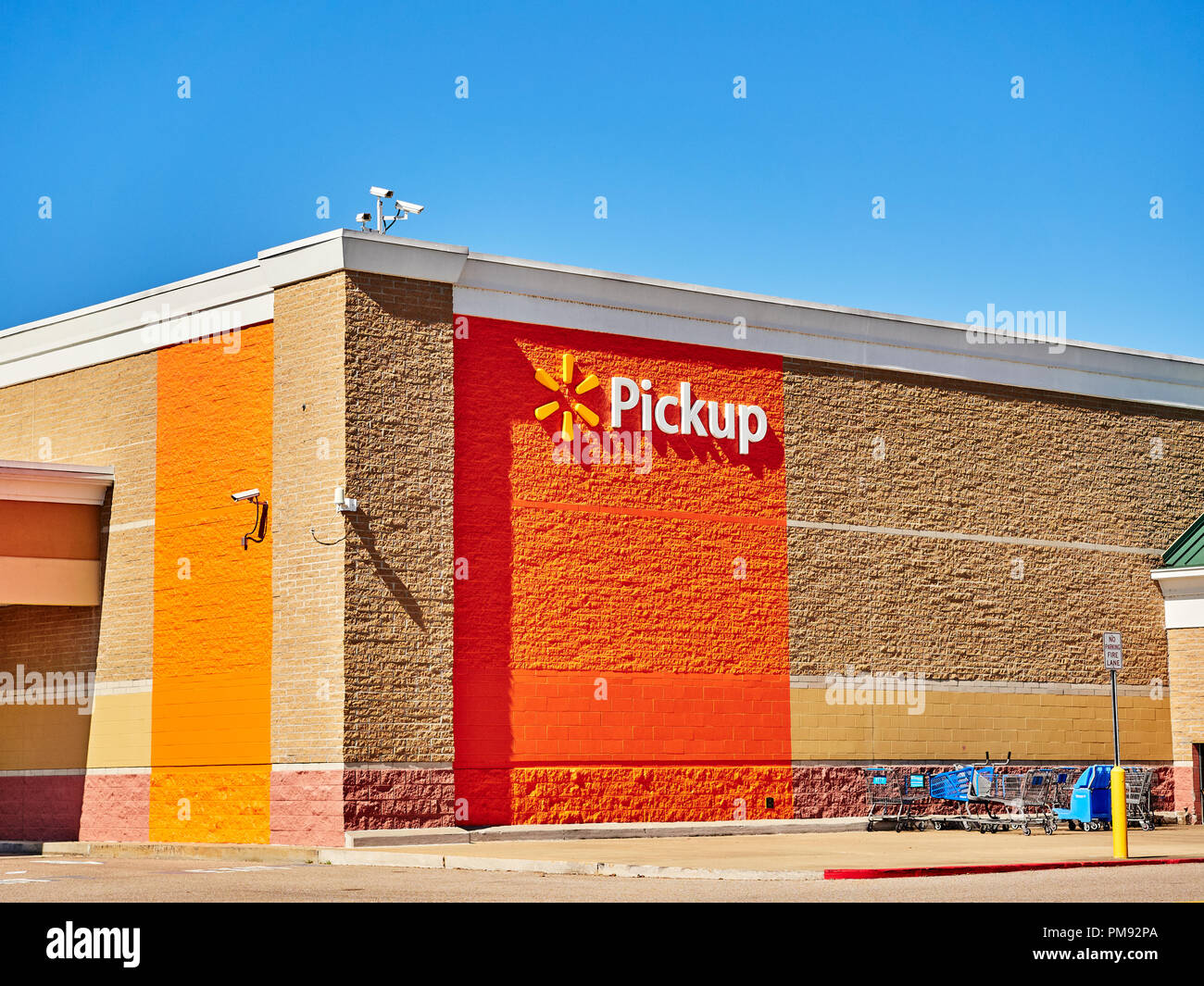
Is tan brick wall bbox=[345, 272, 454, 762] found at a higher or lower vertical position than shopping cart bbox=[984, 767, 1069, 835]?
higher

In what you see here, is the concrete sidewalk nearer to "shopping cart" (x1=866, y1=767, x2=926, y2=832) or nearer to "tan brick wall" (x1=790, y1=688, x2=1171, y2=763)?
"shopping cart" (x1=866, y1=767, x2=926, y2=832)

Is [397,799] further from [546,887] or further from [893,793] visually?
[893,793]

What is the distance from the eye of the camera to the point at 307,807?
24.6m

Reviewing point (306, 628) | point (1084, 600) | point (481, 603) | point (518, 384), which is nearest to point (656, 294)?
point (518, 384)

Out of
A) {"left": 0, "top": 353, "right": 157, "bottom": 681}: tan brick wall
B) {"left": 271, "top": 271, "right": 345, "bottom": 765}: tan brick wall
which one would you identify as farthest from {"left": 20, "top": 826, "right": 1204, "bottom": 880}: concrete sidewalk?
{"left": 0, "top": 353, "right": 157, "bottom": 681}: tan brick wall

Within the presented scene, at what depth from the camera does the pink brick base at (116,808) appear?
27562 mm

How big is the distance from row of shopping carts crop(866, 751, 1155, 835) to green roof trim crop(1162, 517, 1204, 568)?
18.1 feet

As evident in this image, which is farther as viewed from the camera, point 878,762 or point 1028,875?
point 878,762

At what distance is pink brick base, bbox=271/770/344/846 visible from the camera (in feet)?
79.4

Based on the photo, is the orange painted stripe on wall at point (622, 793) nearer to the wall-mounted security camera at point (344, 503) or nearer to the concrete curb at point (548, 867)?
the concrete curb at point (548, 867)

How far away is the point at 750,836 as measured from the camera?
2634cm

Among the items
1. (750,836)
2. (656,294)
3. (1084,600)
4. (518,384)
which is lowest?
(750,836)
